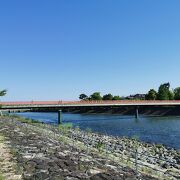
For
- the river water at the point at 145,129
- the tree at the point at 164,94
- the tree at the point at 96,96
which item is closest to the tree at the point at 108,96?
the tree at the point at 96,96

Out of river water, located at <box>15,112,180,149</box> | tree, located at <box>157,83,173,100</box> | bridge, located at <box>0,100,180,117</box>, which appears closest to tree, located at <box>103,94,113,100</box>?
bridge, located at <box>0,100,180,117</box>

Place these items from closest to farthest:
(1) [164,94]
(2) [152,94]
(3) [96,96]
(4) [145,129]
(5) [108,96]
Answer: (4) [145,129]
(1) [164,94]
(2) [152,94]
(5) [108,96]
(3) [96,96]

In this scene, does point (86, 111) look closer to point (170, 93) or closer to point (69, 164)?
point (170, 93)

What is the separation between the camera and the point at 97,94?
18762 cm

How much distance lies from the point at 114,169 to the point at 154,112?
119420mm

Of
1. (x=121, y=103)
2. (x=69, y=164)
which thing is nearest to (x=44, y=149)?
(x=69, y=164)

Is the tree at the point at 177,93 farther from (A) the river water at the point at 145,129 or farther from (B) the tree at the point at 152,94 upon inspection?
(A) the river water at the point at 145,129

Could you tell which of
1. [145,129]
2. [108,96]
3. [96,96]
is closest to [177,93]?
[108,96]

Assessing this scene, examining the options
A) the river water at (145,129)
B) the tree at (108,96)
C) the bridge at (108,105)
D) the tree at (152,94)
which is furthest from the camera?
the tree at (108,96)

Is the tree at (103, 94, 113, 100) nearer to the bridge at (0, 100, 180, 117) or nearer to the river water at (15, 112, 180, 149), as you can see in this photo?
the bridge at (0, 100, 180, 117)

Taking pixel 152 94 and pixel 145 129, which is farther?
pixel 152 94

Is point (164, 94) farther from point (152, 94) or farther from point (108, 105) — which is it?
point (108, 105)

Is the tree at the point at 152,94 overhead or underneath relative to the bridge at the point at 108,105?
overhead

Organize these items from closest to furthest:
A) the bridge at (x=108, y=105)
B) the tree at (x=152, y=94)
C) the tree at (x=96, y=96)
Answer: the bridge at (x=108, y=105), the tree at (x=152, y=94), the tree at (x=96, y=96)
